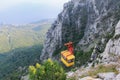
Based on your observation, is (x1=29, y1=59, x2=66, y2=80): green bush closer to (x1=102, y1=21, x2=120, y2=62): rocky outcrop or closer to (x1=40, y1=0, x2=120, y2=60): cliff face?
(x1=102, y1=21, x2=120, y2=62): rocky outcrop

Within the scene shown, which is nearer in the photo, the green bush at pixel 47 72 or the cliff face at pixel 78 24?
the green bush at pixel 47 72

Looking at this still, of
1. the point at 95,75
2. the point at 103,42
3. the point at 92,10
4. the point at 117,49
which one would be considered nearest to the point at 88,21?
the point at 92,10

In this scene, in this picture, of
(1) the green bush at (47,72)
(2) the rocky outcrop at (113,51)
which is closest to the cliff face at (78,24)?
(2) the rocky outcrop at (113,51)

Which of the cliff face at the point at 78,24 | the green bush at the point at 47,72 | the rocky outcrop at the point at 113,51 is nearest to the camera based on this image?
the green bush at the point at 47,72

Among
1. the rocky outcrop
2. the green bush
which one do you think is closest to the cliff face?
the rocky outcrop

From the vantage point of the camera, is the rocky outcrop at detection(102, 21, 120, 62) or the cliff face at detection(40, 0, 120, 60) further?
the cliff face at detection(40, 0, 120, 60)

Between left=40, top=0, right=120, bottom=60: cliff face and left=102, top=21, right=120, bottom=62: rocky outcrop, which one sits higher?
left=102, top=21, right=120, bottom=62: rocky outcrop

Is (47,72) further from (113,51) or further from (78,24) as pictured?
(78,24)

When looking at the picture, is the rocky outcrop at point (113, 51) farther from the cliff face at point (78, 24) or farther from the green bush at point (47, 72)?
the cliff face at point (78, 24)

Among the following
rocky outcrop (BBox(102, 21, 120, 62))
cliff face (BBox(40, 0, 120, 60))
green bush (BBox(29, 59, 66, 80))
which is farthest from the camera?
cliff face (BBox(40, 0, 120, 60))

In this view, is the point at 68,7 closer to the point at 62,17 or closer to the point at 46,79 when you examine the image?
the point at 62,17

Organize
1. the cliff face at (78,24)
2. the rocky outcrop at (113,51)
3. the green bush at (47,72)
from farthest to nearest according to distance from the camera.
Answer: the cliff face at (78,24) → the rocky outcrop at (113,51) → the green bush at (47,72)

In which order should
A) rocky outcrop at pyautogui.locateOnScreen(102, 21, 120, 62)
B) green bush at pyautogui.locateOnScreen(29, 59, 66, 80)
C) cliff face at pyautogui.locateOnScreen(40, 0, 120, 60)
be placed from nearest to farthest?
green bush at pyautogui.locateOnScreen(29, 59, 66, 80) → rocky outcrop at pyautogui.locateOnScreen(102, 21, 120, 62) → cliff face at pyautogui.locateOnScreen(40, 0, 120, 60)

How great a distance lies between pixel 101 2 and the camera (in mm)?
155375
